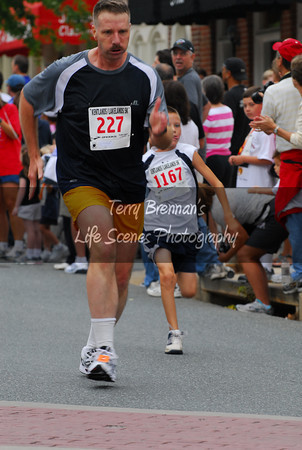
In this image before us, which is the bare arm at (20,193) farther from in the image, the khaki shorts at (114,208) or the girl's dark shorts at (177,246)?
the khaki shorts at (114,208)

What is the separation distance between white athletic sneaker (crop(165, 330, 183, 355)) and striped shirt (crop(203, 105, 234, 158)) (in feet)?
16.6

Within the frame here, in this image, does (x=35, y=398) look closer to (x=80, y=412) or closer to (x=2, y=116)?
(x=80, y=412)

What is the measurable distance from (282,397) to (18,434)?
1.90 m

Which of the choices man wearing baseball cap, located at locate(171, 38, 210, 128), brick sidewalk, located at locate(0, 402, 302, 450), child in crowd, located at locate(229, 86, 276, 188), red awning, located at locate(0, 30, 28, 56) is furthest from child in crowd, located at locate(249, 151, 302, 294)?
red awning, located at locate(0, 30, 28, 56)

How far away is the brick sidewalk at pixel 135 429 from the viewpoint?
4953mm

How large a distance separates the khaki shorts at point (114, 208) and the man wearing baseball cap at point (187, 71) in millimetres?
5104

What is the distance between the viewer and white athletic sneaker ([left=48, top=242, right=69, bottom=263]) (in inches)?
626

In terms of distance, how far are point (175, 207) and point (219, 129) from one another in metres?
4.06

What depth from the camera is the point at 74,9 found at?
24062 millimetres

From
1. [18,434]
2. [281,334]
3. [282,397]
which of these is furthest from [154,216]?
[18,434]

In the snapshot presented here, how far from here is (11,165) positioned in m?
15.7

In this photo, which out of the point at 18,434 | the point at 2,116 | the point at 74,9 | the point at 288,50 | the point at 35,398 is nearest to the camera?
the point at 18,434

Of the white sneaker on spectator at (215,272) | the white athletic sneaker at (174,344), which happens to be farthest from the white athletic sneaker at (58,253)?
the white athletic sneaker at (174,344)

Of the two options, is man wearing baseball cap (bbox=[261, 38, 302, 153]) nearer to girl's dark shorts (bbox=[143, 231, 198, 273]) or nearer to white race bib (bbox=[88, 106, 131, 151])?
girl's dark shorts (bbox=[143, 231, 198, 273])
